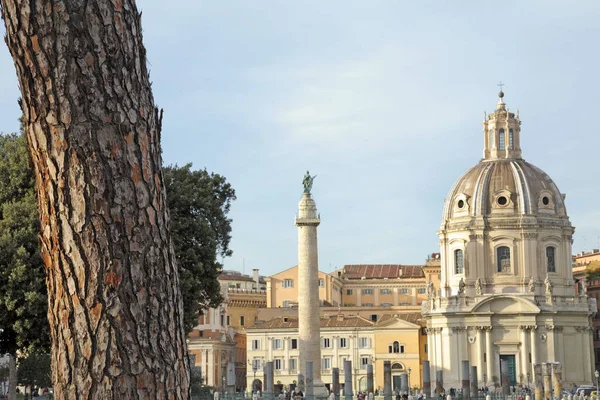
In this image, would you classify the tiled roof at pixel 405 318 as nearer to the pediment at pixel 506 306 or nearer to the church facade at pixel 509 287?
the church facade at pixel 509 287

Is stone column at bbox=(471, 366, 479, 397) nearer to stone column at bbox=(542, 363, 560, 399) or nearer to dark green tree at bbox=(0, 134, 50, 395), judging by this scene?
stone column at bbox=(542, 363, 560, 399)

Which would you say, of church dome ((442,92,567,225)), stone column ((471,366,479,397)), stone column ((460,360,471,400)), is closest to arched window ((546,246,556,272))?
church dome ((442,92,567,225))

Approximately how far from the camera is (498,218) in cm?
7800

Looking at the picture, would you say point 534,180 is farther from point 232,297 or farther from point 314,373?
point 232,297

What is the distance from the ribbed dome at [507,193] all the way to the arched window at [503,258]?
2371mm

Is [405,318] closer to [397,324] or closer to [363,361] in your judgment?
[397,324]

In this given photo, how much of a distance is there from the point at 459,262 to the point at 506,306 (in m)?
4.73

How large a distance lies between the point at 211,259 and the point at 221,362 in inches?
2427

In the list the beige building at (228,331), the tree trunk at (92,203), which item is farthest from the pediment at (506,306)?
the tree trunk at (92,203)

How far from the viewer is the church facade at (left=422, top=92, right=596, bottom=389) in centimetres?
7662

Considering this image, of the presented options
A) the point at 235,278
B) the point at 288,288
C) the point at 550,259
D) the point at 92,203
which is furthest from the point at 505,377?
the point at 92,203

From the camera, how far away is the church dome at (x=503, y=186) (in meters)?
78.3

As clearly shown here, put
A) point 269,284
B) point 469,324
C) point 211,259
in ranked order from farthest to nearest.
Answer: point 269,284 → point 469,324 → point 211,259

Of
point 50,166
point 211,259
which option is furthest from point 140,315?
point 211,259
